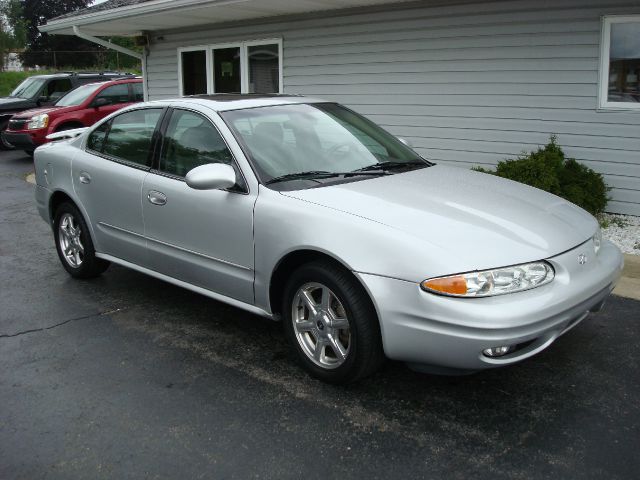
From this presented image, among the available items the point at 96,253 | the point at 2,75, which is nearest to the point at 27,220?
the point at 96,253

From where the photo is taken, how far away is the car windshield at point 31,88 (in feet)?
55.3

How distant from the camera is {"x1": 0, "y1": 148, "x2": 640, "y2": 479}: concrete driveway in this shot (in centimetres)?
296

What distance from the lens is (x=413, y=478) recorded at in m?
2.84

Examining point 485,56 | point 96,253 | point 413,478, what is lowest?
point 413,478

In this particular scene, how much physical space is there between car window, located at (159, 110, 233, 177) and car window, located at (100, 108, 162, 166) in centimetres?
22

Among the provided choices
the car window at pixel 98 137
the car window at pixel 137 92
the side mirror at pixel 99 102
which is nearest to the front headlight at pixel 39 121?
the side mirror at pixel 99 102

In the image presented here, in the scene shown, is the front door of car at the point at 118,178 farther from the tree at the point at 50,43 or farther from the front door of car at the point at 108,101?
the tree at the point at 50,43

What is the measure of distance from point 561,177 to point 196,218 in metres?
4.89

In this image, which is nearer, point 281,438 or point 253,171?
point 281,438

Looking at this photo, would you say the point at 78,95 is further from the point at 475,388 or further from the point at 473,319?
the point at 473,319

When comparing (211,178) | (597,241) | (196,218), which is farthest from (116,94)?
(597,241)

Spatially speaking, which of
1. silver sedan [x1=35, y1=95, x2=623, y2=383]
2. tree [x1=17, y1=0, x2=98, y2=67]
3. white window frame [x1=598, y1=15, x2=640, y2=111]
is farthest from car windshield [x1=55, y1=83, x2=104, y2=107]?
tree [x1=17, y1=0, x2=98, y2=67]

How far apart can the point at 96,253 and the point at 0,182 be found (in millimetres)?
7910

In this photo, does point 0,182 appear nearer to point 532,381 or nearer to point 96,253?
point 96,253
